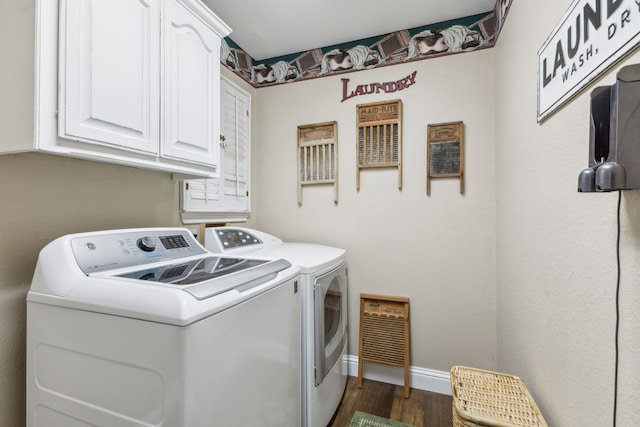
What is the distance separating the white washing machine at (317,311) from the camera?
1501mm

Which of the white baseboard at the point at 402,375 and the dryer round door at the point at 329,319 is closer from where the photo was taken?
the dryer round door at the point at 329,319

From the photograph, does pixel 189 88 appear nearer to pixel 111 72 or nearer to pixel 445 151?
pixel 111 72

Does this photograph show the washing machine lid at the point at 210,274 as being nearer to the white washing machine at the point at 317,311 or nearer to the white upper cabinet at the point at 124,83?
the white washing machine at the point at 317,311

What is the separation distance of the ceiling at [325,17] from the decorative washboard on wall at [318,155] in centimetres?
69

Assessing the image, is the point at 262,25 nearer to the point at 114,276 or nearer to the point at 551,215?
the point at 114,276

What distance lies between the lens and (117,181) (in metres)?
1.47

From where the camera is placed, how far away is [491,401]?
3.97 feet

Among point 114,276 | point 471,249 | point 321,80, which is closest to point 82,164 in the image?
point 114,276

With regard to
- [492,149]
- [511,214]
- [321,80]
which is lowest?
[511,214]

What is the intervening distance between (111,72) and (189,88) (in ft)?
1.32

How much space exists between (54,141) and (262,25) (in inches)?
69.6

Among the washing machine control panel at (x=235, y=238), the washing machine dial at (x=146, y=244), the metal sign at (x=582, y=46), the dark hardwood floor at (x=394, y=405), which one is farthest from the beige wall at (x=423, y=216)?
the washing machine dial at (x=146, y=244)

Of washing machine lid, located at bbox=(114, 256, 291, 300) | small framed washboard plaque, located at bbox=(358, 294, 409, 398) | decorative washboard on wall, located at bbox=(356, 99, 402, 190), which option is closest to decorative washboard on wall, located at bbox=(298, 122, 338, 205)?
decorative washboard on wall, located at bbox=(356, 99, 402, 190)

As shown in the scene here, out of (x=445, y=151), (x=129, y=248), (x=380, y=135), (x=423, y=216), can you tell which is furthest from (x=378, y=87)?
(x=129, y=248)
